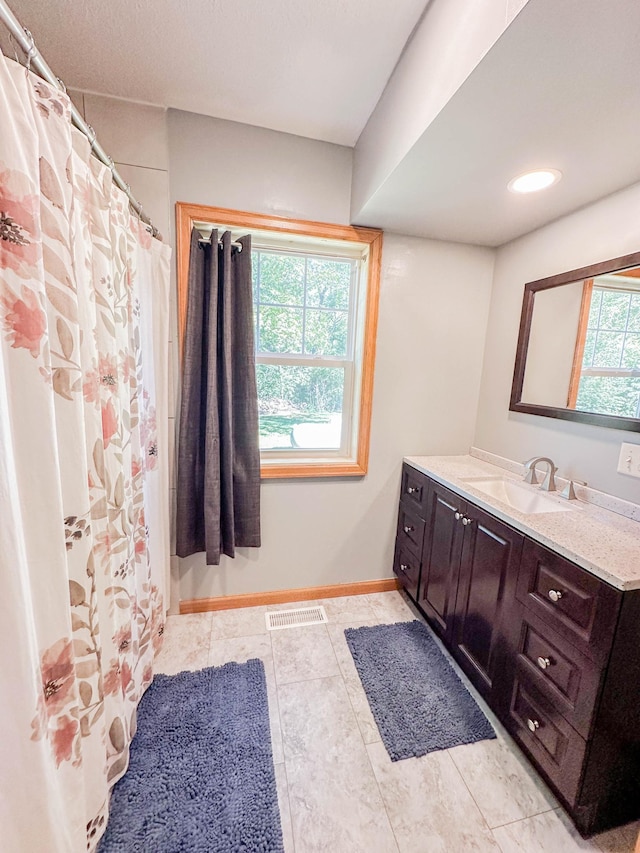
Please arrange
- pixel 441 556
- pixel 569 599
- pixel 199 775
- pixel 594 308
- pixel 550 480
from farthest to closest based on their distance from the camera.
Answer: pixel 441 556, pixel 550 480, pixel 594 308, pixel 199 775, pixel 569 599

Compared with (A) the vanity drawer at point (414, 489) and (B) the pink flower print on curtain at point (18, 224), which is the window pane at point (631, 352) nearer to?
(A) the vanity drawer at point (414, 489)

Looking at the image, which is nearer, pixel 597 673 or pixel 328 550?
pixel 597 673

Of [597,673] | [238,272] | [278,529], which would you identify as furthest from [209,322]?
[597,673]

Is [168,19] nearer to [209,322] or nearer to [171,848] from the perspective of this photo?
[209,322]

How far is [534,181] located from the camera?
4.46 ft

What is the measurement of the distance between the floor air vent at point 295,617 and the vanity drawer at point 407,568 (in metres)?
0.52

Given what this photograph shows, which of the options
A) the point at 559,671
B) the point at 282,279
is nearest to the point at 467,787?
the point at 559,671

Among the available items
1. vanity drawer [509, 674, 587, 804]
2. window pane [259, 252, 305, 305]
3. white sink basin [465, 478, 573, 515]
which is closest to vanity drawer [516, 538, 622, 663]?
vanity drawer [509, 674, 587, 804]

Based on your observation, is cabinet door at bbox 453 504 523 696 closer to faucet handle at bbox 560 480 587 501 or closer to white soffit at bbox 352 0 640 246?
faucet handle at bbox 560 480 587 501

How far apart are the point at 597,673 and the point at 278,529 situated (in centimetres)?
148

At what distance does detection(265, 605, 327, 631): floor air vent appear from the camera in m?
1.90

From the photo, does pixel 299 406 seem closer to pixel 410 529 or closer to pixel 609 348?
A: pixel 410 529

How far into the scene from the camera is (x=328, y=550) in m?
2.12

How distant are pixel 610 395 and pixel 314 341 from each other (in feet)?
4.61
